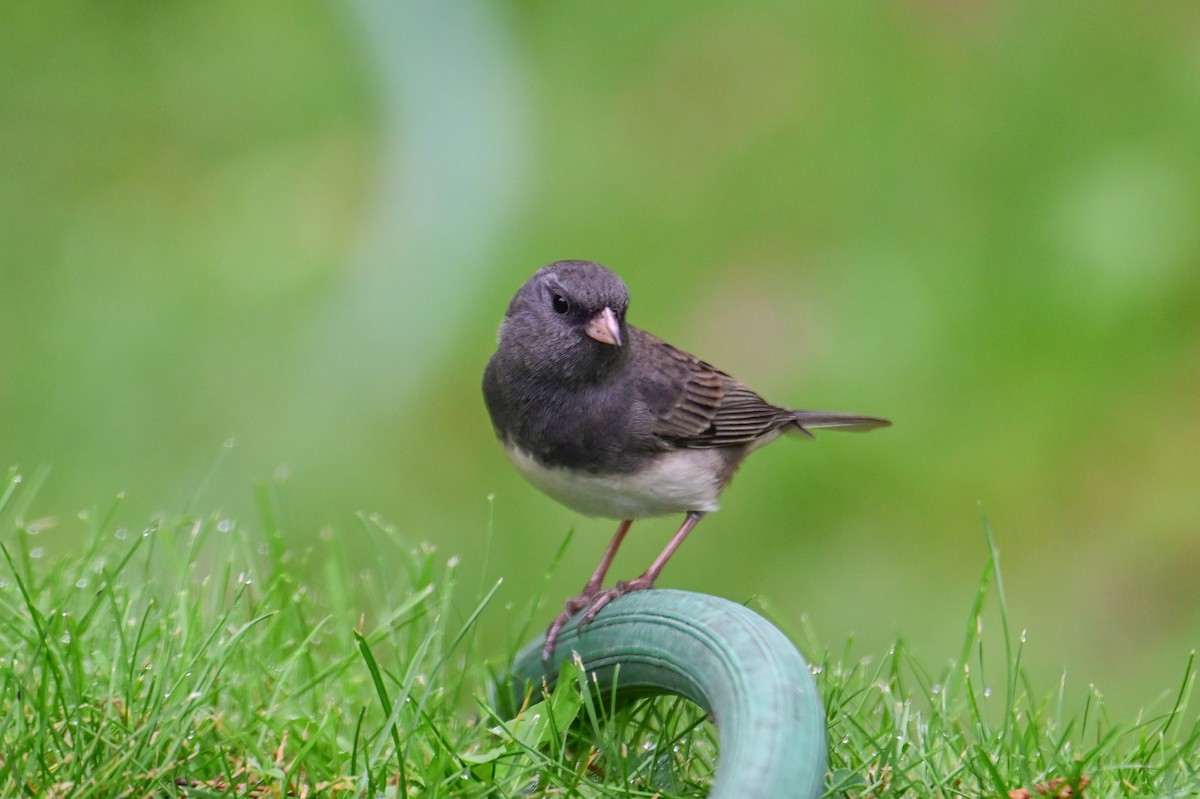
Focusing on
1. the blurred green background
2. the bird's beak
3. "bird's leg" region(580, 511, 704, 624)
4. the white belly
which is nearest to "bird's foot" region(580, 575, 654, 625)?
"bird's leg" region(580, 511, 704, 624)

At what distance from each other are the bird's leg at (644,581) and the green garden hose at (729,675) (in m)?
0.19

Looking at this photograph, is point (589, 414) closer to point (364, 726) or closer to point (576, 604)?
point (576, 604)

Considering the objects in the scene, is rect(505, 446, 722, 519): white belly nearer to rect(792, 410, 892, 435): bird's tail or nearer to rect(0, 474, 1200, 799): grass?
rect(0, 474, 1200, 799): grass

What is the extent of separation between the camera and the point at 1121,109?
4.74 meters

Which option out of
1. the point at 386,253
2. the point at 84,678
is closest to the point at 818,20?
the point at 386,253

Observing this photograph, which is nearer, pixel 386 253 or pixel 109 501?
pixel 109 501

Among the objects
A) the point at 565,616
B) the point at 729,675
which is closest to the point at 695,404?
the point at 565,616

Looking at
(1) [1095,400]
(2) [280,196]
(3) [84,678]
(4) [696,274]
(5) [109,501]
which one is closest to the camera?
(3) [84,678]

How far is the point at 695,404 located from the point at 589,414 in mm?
337

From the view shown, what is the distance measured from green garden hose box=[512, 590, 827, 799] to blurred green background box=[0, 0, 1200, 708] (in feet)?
5.06

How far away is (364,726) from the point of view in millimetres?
2322

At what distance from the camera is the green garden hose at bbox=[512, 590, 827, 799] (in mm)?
1655

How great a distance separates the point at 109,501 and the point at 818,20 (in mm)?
2807

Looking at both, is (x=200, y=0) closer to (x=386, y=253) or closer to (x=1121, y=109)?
(x=386, y=253)
